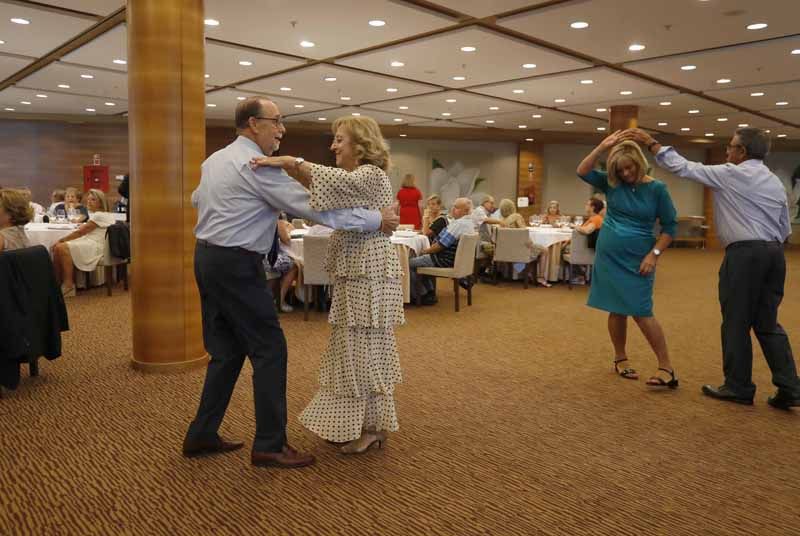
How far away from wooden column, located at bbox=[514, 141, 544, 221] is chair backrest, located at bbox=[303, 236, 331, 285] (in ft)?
43.4

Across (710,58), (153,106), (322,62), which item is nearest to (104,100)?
(322,62)

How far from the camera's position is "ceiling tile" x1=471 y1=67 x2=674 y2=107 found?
30.3 ft

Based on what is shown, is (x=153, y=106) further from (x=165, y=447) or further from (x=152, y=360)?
(x=165, y=447)

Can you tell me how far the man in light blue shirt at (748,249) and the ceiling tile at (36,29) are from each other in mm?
6009

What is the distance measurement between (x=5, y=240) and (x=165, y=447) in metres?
1.86

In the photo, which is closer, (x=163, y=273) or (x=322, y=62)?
(x=163, y=273)

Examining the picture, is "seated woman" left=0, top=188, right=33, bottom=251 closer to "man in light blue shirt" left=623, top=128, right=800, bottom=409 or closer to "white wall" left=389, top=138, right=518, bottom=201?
"man in light blue shirt" left=623, top=128, right=800, bottom=409

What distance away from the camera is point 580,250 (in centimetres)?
884

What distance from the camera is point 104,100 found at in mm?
12477

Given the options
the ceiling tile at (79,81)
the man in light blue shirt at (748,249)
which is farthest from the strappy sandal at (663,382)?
the ceiling tile at (79,81)

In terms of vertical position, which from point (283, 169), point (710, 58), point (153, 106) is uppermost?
point (710, 58)

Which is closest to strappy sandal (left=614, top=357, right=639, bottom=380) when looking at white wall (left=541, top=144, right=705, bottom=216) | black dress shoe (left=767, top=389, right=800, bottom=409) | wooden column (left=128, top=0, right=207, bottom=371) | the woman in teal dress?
the woman in teal dress

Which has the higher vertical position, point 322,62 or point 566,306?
point 322,62

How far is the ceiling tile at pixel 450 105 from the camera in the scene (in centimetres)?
1132
